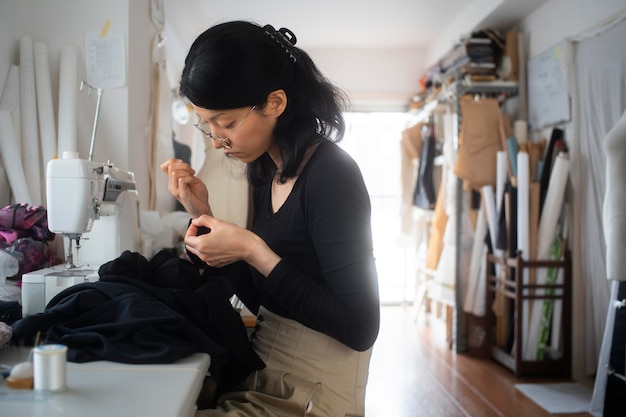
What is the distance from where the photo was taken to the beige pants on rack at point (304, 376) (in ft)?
3.47

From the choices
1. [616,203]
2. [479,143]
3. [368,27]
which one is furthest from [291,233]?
[368,27]

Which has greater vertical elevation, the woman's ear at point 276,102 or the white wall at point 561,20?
the white wall at point 561,20

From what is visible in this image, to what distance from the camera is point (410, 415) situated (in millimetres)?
2732

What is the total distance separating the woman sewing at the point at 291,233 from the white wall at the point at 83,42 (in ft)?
4.06

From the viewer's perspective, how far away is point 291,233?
116 cm

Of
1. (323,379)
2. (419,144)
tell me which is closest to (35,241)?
(323,379)

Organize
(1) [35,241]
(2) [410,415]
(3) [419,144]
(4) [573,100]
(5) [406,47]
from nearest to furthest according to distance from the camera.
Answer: (1) [35,241]
(2) [410,415]
(4) [573,100]
(3) [419,144]
(5) [406,47]

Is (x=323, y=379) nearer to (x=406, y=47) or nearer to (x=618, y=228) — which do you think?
(x=618, y=228)

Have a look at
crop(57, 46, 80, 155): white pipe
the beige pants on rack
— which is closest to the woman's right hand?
the beige pants on rack

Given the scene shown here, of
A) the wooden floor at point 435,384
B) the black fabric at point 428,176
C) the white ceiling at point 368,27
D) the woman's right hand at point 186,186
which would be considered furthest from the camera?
the black fabric at point 428,176

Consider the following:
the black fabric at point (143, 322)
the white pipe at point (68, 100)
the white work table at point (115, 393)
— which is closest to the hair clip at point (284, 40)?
the black fabric at point (143, 322)

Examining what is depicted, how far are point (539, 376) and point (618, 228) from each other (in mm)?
1323

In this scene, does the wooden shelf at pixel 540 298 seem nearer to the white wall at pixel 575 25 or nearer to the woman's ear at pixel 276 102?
the white wall at pixel 575 25

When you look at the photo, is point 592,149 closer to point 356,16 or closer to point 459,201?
point 459,201
